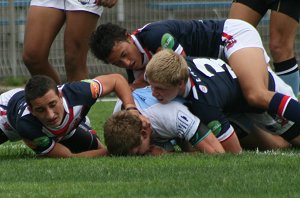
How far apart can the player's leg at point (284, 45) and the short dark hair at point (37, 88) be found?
2323 mm

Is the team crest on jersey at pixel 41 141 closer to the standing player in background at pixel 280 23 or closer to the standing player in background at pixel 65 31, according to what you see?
the standing player in background at pixel 65 31

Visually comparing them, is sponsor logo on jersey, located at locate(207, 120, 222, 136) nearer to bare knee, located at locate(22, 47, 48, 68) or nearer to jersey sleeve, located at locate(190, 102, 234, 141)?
jersey sleeve, located at locate(190, 102, 234, 141)

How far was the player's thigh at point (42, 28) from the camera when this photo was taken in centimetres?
881

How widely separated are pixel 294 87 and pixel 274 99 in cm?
162

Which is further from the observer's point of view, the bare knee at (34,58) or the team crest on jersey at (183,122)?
the bare knee at (34,58)

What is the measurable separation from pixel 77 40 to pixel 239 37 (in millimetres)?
1559

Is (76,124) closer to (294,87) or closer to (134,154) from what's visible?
(134,154)

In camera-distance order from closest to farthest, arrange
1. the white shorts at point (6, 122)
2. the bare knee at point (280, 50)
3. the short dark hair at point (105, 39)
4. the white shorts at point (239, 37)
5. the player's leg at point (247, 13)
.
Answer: the white shorts at point (6, 122), the short dark hair at point (105, 39), the white shorts at point (239, 37), the bare knee at point (280, 50), the player's leg at point (247, 13)

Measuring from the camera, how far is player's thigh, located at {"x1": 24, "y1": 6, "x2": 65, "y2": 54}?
28.9 ft

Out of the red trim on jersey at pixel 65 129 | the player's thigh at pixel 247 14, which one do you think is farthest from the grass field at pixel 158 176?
the player's thigh at pixel 247 14

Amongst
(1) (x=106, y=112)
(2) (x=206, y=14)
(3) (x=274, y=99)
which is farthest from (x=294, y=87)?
(2) (x=206, y=14)

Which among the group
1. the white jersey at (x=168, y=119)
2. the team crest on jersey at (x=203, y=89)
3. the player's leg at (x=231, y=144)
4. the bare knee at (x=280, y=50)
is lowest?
the player's leg at (x=231, y=144)

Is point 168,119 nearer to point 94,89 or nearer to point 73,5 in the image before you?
point 94,89

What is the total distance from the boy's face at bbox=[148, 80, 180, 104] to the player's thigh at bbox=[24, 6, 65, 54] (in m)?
1.89
